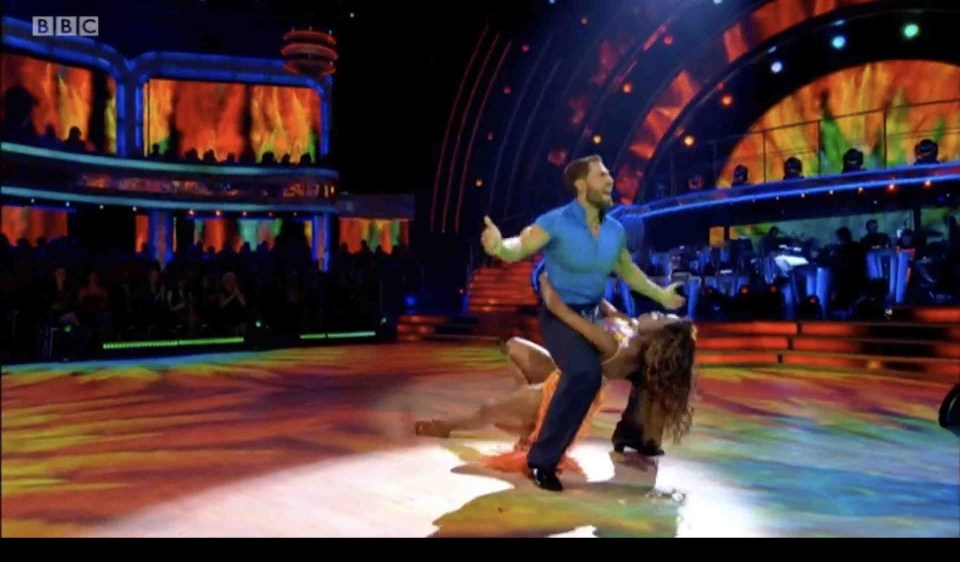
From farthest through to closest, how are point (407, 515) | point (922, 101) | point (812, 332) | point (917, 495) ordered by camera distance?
point (922, 101) < point (812, 332) < point (917, 495) < point (407, 515)

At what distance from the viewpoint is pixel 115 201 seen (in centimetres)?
1684

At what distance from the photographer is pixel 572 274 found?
3271 mm

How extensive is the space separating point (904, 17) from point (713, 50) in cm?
297

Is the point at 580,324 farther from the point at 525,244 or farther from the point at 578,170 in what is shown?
the point at 578,170

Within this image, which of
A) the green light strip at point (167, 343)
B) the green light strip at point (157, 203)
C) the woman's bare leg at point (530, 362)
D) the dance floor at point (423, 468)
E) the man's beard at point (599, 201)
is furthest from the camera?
the green light strip at point (157, 203)

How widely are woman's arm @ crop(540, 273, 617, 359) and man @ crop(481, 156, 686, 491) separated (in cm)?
3

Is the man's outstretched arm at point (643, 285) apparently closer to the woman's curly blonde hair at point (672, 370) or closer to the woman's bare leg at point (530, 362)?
the woman's curly blonde hair at point (672, 370)

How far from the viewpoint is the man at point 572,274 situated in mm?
3145

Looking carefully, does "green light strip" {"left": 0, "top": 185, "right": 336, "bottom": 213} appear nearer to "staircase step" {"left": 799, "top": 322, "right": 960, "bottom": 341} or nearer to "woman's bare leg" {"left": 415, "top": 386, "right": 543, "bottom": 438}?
"staircase step" {"left": 799, "top": 322, "right": 960, "bottom": 341}

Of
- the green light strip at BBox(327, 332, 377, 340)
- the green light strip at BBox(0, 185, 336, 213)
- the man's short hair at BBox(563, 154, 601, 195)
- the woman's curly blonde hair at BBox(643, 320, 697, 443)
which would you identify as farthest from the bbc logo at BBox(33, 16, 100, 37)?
the green light strip at BBox(0, 185, 336, 213)

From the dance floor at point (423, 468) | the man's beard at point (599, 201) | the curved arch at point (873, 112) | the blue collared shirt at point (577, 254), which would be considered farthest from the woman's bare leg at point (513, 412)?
the curved arch at point (873, 112)

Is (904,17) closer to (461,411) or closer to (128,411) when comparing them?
(461,411)

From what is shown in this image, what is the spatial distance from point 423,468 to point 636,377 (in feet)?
3.39

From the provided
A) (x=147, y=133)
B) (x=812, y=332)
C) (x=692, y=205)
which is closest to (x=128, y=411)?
(x=812, y=332)
